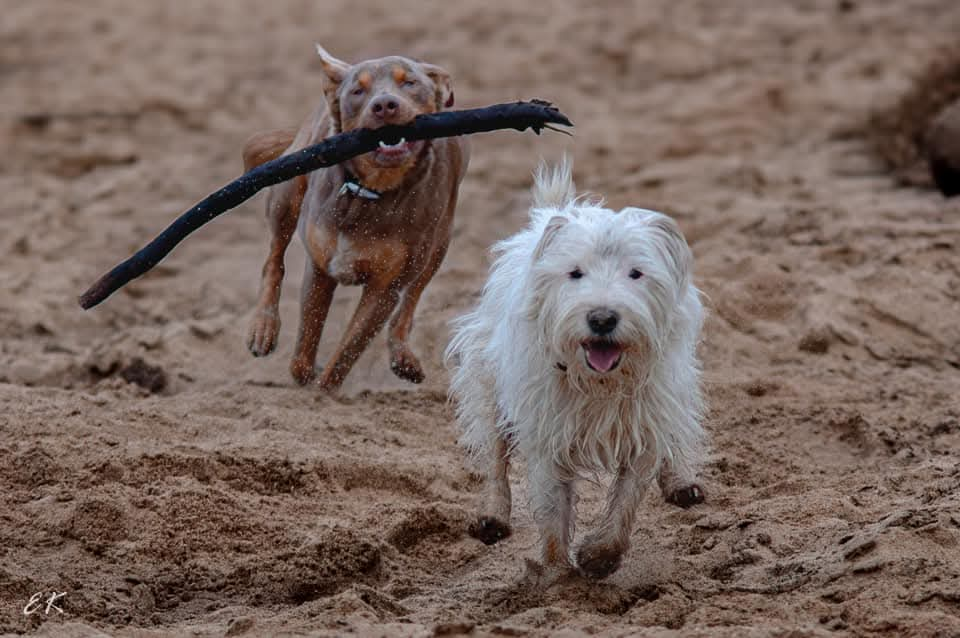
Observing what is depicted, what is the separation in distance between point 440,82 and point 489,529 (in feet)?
6.30

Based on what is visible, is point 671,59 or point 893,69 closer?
point 893,69

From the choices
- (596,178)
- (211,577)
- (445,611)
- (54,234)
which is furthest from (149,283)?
(445,611)

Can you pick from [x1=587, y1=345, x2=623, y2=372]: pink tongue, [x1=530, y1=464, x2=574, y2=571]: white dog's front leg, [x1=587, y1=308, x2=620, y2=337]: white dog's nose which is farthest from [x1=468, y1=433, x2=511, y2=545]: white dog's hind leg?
[x1=587, y1=308, x2=620, y2=337]: white dog's nose

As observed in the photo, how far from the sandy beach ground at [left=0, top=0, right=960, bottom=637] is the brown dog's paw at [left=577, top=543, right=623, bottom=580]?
6 centimetres

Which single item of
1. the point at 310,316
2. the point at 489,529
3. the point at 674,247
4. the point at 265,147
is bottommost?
the point at 489,529

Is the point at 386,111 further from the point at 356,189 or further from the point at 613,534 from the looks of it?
the point at 613,534

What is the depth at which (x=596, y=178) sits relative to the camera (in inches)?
417

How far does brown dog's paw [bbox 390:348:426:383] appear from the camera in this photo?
6871 mm

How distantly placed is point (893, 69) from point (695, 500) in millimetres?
7424

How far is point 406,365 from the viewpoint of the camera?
6867 mm

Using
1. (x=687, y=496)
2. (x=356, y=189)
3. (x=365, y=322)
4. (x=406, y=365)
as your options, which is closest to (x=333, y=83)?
(x=356, y=189)

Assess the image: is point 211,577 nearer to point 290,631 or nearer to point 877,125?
point 290,631

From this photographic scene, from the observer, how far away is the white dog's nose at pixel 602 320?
15.4ft

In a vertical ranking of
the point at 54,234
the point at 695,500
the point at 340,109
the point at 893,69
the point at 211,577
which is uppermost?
the point at 893,69
